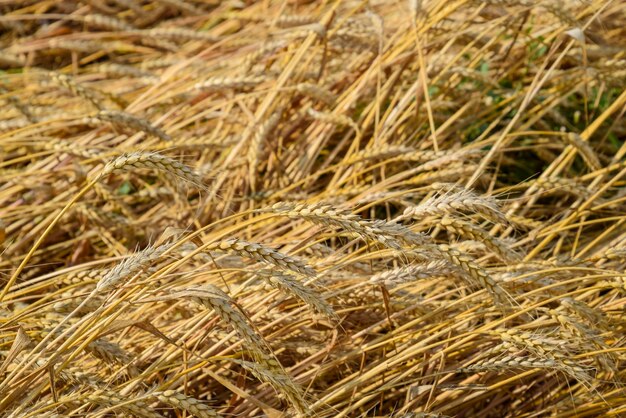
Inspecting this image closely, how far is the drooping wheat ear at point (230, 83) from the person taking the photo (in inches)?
111

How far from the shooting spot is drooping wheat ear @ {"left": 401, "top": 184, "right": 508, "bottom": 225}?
1.65 meters

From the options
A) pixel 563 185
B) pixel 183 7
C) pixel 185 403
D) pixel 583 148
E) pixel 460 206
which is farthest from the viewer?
pixel 183 7

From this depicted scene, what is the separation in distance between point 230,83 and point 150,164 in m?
1.27

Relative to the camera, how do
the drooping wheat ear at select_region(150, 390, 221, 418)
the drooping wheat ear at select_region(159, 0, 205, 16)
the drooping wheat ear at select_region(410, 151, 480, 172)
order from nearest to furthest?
1. the drooping wheat ear at select_region(150, 390, 221, 418)
2. the drooping wheat ear at select_region(410, 151, 480, 172)
3. the drooping wheat ear at select_region(159, 0, 205, 16)

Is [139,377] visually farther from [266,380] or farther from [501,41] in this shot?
[501,41]

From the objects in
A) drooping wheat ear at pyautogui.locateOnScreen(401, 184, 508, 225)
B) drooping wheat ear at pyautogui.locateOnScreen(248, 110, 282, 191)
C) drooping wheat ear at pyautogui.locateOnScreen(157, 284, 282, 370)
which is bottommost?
drooping wheat ear at pyautogui.locateOnScreen(248, 110, 282, 191)

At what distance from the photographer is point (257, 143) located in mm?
2859

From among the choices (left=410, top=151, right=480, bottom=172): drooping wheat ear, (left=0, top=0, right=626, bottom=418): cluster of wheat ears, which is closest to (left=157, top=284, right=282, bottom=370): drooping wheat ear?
(left=0, top=0, right=626, bottom=418): cluster of wheat ears

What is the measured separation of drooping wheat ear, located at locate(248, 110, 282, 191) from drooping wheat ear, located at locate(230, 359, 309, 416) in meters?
1.34

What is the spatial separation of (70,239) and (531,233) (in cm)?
179

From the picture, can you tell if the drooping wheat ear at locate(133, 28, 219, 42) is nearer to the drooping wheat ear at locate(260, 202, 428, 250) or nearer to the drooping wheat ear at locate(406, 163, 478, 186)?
the drooping wheat ear at locate(406, 163, 478, 186)

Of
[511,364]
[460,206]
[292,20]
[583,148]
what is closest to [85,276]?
[460,206]

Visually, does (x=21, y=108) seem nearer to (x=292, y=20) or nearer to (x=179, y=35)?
(x=179, y=35)

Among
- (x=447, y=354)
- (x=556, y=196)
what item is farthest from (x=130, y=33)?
(x=447, y=354)
